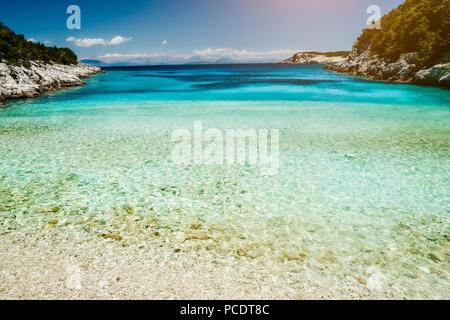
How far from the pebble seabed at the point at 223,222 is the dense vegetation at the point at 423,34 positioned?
3796cm

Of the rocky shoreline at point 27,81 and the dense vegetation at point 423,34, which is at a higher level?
the dense vegetation at point 423,34

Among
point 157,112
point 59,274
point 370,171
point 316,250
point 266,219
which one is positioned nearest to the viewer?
point 59,274

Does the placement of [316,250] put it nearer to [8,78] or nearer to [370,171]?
[370,171]

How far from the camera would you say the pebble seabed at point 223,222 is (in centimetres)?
449

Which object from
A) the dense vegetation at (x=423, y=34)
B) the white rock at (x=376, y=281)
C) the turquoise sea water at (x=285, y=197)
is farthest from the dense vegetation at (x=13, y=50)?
the dense vegetation at (x=423, y=34)

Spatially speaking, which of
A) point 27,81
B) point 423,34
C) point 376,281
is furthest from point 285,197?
point 423,34

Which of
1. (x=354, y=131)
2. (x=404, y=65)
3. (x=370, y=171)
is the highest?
(x=404, y=65)

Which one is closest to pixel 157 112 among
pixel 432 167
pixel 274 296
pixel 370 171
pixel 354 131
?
pixel 354 131

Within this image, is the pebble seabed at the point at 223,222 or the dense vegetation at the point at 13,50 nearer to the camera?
the pebble seabed at the point at 223,222

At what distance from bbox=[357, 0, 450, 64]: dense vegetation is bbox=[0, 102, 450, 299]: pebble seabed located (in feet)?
125

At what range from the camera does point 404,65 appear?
4481cm

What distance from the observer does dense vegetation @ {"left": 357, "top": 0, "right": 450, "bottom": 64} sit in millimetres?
39325

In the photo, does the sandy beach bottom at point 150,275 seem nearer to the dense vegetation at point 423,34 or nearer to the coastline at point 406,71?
the coastline at point 406,71
